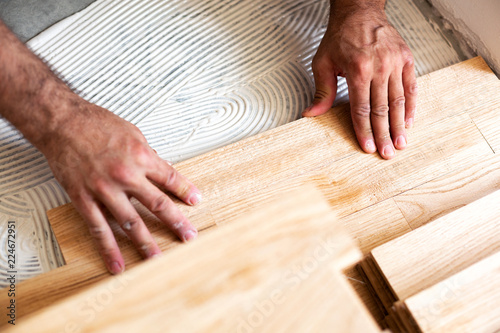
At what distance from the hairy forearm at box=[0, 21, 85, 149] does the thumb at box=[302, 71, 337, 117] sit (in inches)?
25.0

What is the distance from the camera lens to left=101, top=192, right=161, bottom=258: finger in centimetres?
90

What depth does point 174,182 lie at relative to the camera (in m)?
0.95

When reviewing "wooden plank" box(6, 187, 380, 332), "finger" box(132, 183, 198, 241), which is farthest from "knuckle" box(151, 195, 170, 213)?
"wooden plank" box(6, 187, 380, 332)

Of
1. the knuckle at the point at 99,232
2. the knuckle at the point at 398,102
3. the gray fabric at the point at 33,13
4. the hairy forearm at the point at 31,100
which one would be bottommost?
the knuckle at the point at 99,232

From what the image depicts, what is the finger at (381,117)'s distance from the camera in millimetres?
1083

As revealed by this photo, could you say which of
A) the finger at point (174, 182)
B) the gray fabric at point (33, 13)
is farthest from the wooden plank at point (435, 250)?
the gray fabric at point (33, 13)

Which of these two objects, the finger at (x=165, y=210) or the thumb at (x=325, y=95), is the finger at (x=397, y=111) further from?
the finger at (x=165, y=210)

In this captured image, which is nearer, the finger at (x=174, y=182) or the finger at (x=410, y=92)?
the finger at (x=174, y=182)

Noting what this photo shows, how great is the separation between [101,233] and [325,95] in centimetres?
71

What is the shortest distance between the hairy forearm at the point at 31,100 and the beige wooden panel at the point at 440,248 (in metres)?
0.82

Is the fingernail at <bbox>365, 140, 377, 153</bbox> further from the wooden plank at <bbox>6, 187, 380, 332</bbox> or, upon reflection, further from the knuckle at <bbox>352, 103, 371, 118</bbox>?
the wooden plank at <bbox>6, 187, 380, 332</bbox>

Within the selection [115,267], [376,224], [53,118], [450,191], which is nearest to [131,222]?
[115,267]

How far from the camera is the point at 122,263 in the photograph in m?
0.92

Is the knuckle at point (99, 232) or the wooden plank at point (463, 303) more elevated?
the knuckle at point (99, 232)
